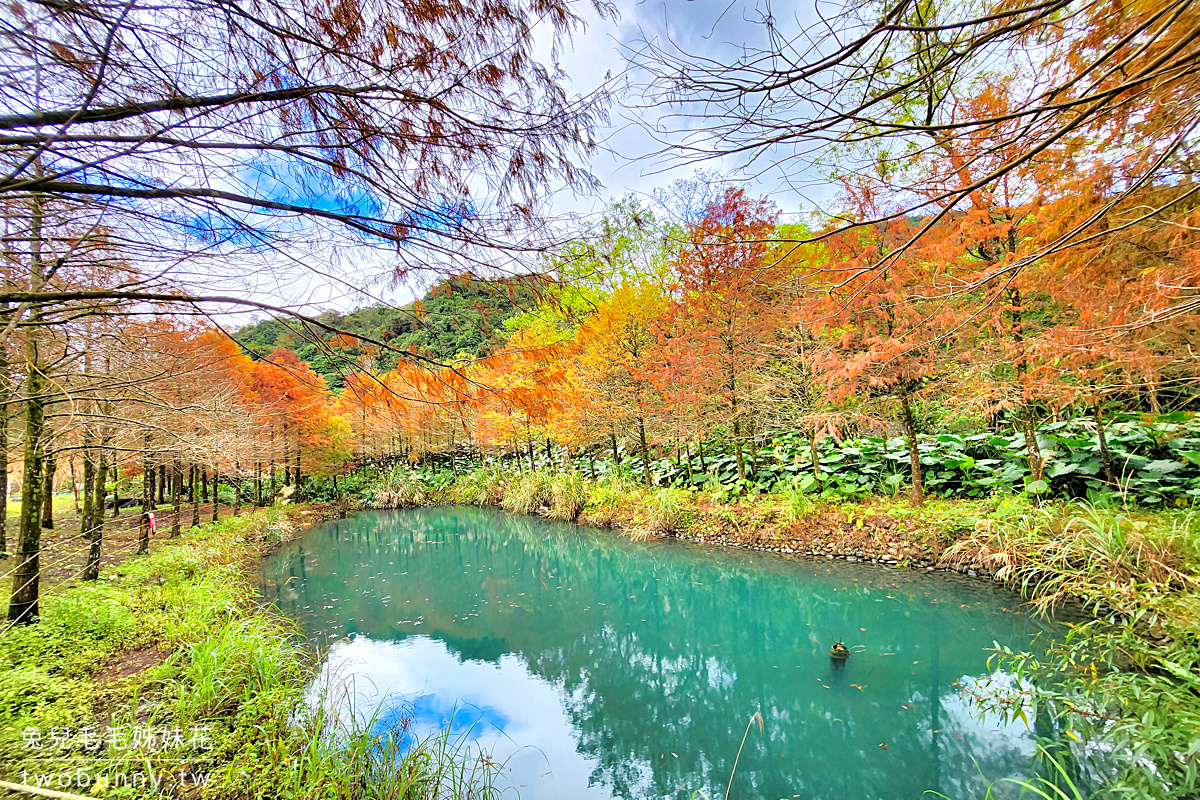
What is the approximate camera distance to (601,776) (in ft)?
10.3

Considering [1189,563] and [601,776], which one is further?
[1189,563]

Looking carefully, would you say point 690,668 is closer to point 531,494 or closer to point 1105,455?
point 1105,455

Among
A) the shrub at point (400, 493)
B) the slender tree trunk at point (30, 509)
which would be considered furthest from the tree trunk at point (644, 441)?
the shrub at point (400, 493)

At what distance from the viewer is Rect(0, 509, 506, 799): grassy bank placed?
230 centimetres

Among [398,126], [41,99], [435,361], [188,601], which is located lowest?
[188,601]

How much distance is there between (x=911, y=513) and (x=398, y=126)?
7372mm

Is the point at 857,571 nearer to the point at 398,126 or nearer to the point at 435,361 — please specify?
the point at 435,361

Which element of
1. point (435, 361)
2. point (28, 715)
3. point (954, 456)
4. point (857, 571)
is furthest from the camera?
point (954, 456)

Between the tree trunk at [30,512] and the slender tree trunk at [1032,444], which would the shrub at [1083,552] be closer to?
the slender tree trunk at [1032,444]

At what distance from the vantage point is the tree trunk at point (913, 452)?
21.3 feet

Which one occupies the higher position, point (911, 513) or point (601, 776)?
point (911, 513)

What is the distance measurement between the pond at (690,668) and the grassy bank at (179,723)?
2.36 ft

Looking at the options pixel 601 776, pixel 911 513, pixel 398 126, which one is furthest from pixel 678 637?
pixel 398 126

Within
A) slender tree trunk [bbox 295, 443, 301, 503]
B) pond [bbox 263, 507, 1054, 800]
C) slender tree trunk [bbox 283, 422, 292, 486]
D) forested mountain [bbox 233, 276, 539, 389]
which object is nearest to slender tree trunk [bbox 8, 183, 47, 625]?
pond [bbox 263, 507, 1054, 800]
